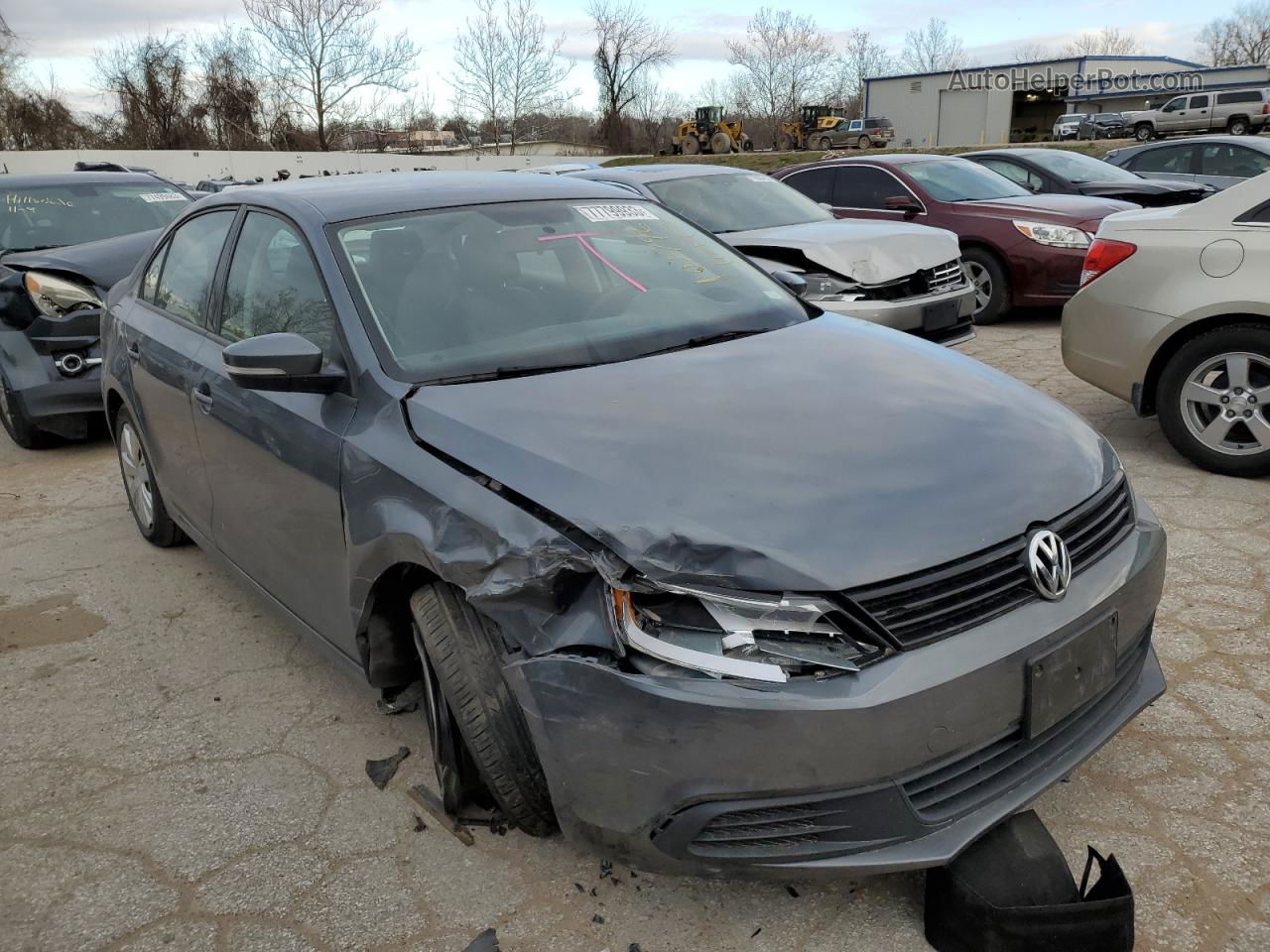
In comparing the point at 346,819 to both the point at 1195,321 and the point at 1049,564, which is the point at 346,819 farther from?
the point at 1195,321

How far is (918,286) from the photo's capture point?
6734 millimetres

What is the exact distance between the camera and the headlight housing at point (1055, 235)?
8227mm

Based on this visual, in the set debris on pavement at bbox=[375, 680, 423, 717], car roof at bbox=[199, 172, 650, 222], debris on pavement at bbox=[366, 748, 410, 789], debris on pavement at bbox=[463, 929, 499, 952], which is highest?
car roof at bbox=[199, 172, 650, 222]

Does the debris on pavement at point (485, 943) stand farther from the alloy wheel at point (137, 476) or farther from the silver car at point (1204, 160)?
the silver car at point (1204, 160)

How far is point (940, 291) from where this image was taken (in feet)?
22.1

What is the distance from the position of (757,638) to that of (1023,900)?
0.82 metres

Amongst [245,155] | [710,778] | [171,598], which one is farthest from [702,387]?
[245,155]

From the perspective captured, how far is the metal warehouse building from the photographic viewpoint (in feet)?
198

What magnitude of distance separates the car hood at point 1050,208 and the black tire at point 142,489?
23.1 feet

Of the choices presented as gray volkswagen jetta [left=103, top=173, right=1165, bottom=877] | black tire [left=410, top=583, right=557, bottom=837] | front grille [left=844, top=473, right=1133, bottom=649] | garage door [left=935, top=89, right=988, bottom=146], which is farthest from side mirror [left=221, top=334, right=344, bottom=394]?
garage door [left=935, top=89, right=988, bottom=146]

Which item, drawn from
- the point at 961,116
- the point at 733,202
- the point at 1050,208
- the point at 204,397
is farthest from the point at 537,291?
the point at 961,116

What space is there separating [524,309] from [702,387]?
686 mm

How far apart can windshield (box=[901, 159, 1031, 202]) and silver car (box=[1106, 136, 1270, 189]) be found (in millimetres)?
3196

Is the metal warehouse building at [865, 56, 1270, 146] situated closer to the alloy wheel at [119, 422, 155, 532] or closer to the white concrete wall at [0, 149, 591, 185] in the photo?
the white concrete wall at [0, 149, 591, 185]
